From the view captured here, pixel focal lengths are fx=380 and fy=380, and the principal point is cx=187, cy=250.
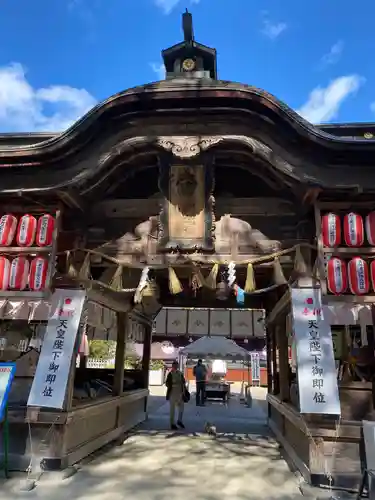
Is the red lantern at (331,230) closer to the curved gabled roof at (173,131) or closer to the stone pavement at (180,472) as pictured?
the curved gabled roof at (173,131)

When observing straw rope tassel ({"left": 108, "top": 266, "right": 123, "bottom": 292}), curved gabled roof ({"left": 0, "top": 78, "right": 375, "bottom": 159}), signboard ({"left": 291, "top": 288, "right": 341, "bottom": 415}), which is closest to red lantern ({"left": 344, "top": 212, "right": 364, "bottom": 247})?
signboard ({"left": 291, "top": 288, "right": 341, "bottom": 415})

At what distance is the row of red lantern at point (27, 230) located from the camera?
7688 mm

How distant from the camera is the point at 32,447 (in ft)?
21.1

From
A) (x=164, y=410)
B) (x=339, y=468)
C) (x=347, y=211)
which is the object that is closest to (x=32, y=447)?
(x=339, y=468)

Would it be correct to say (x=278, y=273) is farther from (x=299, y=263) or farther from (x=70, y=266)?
(x=70, y=266)

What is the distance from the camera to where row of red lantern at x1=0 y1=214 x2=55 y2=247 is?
7.69 meters

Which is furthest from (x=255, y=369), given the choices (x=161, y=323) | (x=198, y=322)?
(x=161, y=323)

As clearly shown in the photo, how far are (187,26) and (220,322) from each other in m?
16.4

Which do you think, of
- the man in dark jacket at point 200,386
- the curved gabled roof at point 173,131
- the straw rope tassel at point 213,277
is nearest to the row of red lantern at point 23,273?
the curved gabled roof at point 173,131

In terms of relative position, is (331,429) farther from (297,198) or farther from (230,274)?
(297,198)

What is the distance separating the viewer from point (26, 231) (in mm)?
7754

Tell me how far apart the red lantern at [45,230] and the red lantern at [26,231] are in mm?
115

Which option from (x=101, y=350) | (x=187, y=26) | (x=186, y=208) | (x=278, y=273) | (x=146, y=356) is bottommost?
(x=146, y=356)

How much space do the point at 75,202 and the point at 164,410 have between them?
35.6 ft
